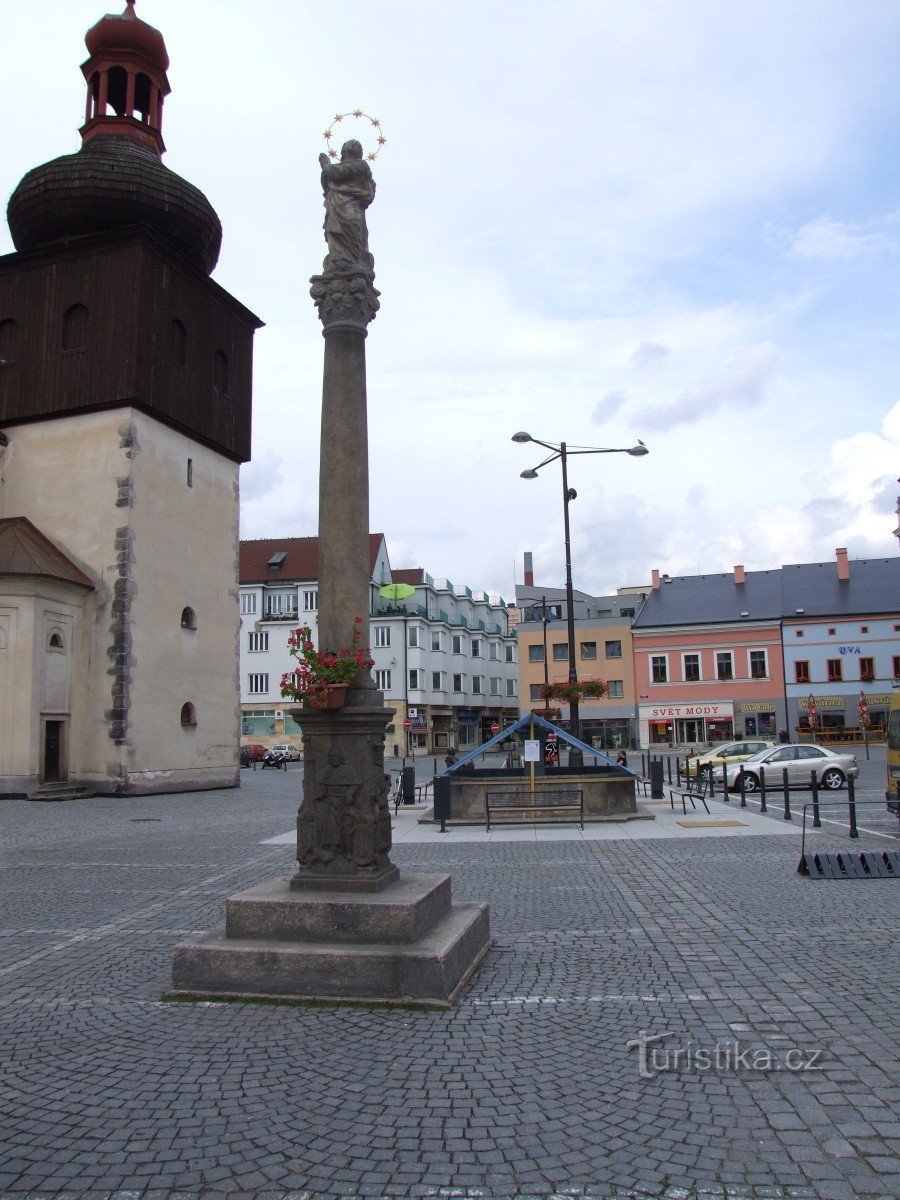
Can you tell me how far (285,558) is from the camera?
67875mm

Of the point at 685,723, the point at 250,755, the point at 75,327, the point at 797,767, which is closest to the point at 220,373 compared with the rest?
the point at 75,327

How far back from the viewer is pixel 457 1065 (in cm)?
504

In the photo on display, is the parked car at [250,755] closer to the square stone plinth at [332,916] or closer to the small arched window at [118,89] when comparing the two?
the small arched window at [118,89]

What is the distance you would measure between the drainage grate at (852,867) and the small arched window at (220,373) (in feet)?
89.1

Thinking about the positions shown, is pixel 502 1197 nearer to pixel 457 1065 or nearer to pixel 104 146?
pixel 457 1065

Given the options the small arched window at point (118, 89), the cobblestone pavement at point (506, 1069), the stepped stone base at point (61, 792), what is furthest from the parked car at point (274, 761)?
the cobblestone pavement at point (506, 1069)

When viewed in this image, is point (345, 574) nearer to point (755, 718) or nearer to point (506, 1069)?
point (506, 1069)

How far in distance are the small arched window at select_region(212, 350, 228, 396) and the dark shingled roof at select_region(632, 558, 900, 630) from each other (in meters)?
34.9

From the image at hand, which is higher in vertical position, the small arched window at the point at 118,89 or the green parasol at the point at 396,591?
the small arched window at the point at 118,89

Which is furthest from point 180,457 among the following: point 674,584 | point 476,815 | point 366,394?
point 674,584

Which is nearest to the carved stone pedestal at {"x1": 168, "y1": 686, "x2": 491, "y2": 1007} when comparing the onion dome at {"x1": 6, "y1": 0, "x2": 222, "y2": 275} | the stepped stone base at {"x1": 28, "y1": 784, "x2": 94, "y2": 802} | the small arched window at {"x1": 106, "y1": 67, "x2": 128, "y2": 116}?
the stepped stone base at {"x1": 28, "y1": 784, "x2": 94, "y2": 802}

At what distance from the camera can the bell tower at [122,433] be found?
27.9 m

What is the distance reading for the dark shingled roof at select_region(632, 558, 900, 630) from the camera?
192ft

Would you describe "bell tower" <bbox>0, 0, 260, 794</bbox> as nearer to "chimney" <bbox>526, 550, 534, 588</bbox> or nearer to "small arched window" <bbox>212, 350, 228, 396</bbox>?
"small arched window" <bbox>212, 350, 228, 396</bbox>
